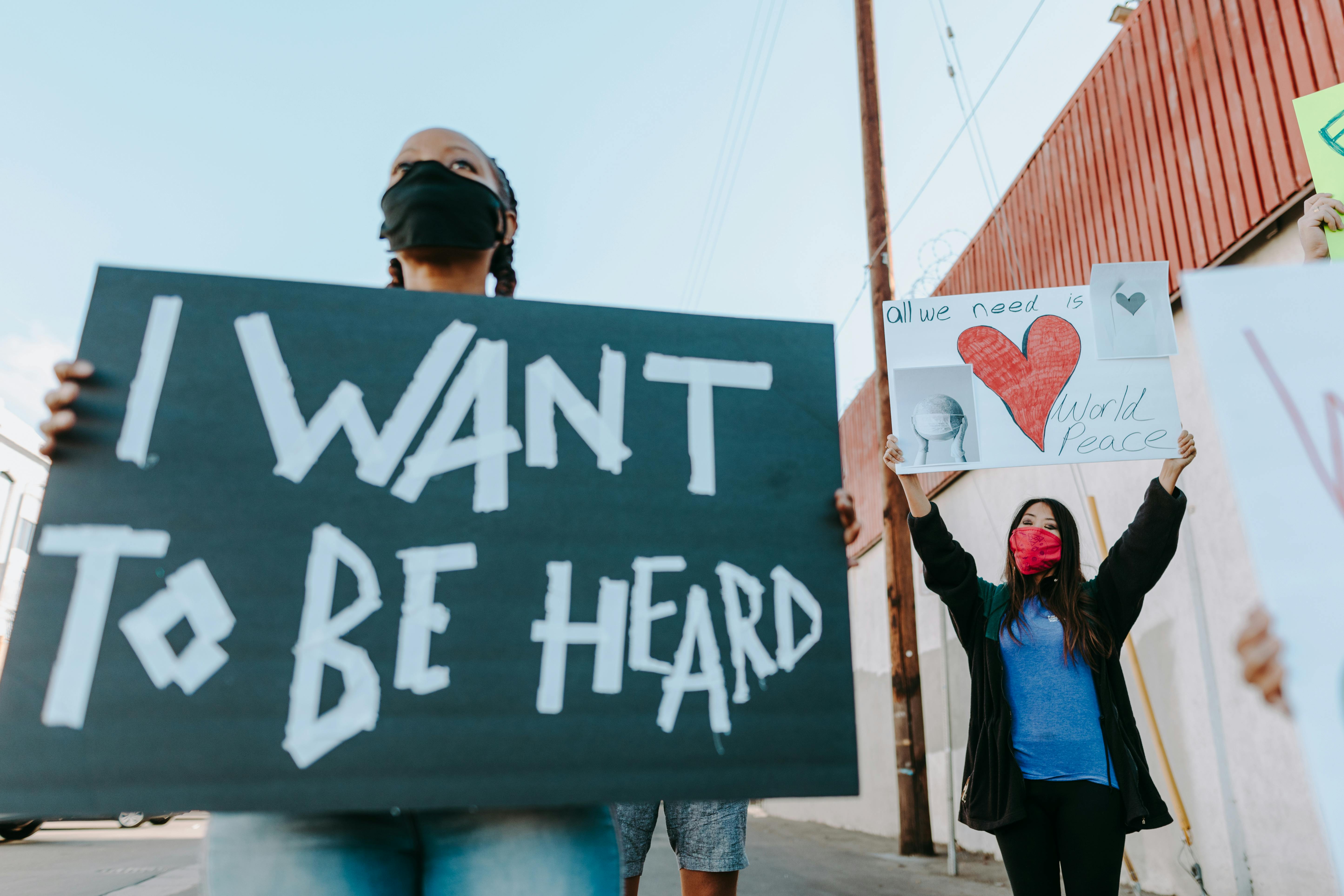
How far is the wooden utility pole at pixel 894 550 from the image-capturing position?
7098 mm

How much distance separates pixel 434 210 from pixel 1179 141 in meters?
5.02

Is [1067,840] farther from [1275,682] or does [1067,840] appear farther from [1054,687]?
[1275,682]

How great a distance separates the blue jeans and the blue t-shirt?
4.27ft

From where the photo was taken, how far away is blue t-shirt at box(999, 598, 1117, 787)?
6.84 feet

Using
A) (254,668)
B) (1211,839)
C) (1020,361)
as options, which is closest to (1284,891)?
(1211,839)

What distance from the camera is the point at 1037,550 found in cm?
231

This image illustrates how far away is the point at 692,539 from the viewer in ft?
4.70

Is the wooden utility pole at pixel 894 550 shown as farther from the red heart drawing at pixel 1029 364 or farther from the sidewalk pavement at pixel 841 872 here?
the red heart drawing at pixel 1029 364

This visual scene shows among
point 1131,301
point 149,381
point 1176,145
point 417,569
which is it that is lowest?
point 417,569

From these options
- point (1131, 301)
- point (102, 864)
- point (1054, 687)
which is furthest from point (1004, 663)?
point (102, 864)

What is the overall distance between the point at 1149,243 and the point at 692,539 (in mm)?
4980

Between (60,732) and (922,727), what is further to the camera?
(922,727)

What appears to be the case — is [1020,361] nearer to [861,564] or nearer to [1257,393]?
[1257,393]

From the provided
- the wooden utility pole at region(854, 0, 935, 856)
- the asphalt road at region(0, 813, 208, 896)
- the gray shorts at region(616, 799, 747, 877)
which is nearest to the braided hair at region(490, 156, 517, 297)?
the gray shorts at region(616, 799, 747, 877)
